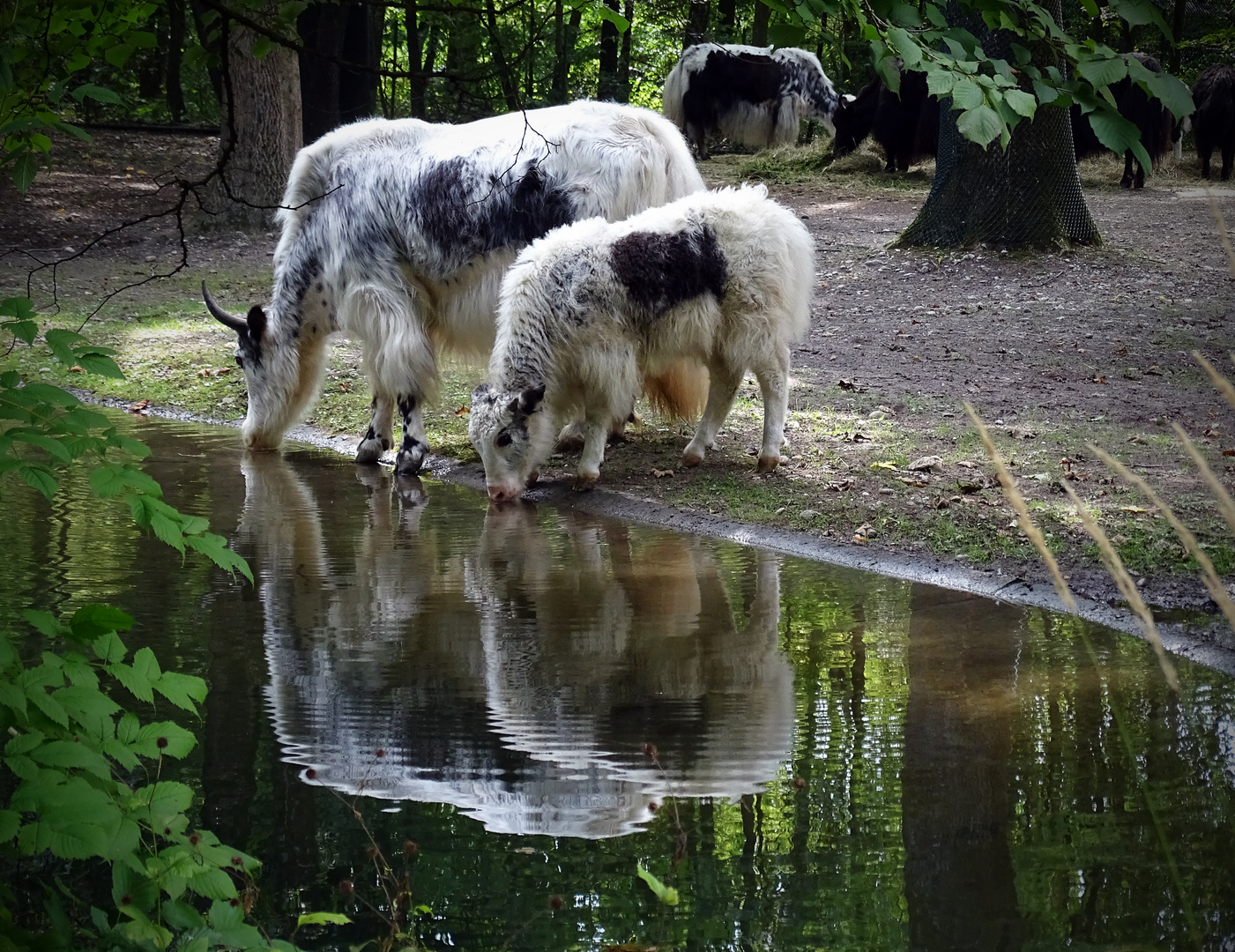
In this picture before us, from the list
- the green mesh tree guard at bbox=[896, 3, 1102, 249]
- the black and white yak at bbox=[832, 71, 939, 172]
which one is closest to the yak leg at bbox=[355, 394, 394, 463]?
the green mesh tree guard at bbox=[896, 3, 1102, 249]

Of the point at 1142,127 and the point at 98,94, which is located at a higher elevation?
the point at 1142,127

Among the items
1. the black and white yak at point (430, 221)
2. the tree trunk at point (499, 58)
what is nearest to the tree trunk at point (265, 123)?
the black and white yak at point (430, 221)

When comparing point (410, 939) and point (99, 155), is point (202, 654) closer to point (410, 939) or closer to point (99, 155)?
point (410, 939)

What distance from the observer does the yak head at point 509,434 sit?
6.66m

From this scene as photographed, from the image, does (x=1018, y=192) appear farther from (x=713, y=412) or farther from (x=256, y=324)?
(x=256, y=324)

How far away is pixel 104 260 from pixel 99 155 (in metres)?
4.97

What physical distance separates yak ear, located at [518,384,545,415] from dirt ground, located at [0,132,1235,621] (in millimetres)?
658

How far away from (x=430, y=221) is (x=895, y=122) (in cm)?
1358

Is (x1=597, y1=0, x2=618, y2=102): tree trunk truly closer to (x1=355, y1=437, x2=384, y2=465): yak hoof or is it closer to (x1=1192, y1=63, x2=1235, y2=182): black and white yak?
(x1=1192, y1=63, x2=1235, y2=182): black and white yak

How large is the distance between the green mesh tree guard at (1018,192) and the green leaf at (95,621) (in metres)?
10.7

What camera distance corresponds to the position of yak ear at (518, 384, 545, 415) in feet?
21.8

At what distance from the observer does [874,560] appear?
5523mm

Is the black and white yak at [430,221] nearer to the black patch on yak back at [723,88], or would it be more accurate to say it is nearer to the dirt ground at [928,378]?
the dirt ground at [928,378]

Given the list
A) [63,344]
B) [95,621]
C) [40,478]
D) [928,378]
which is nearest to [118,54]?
[63,344]
